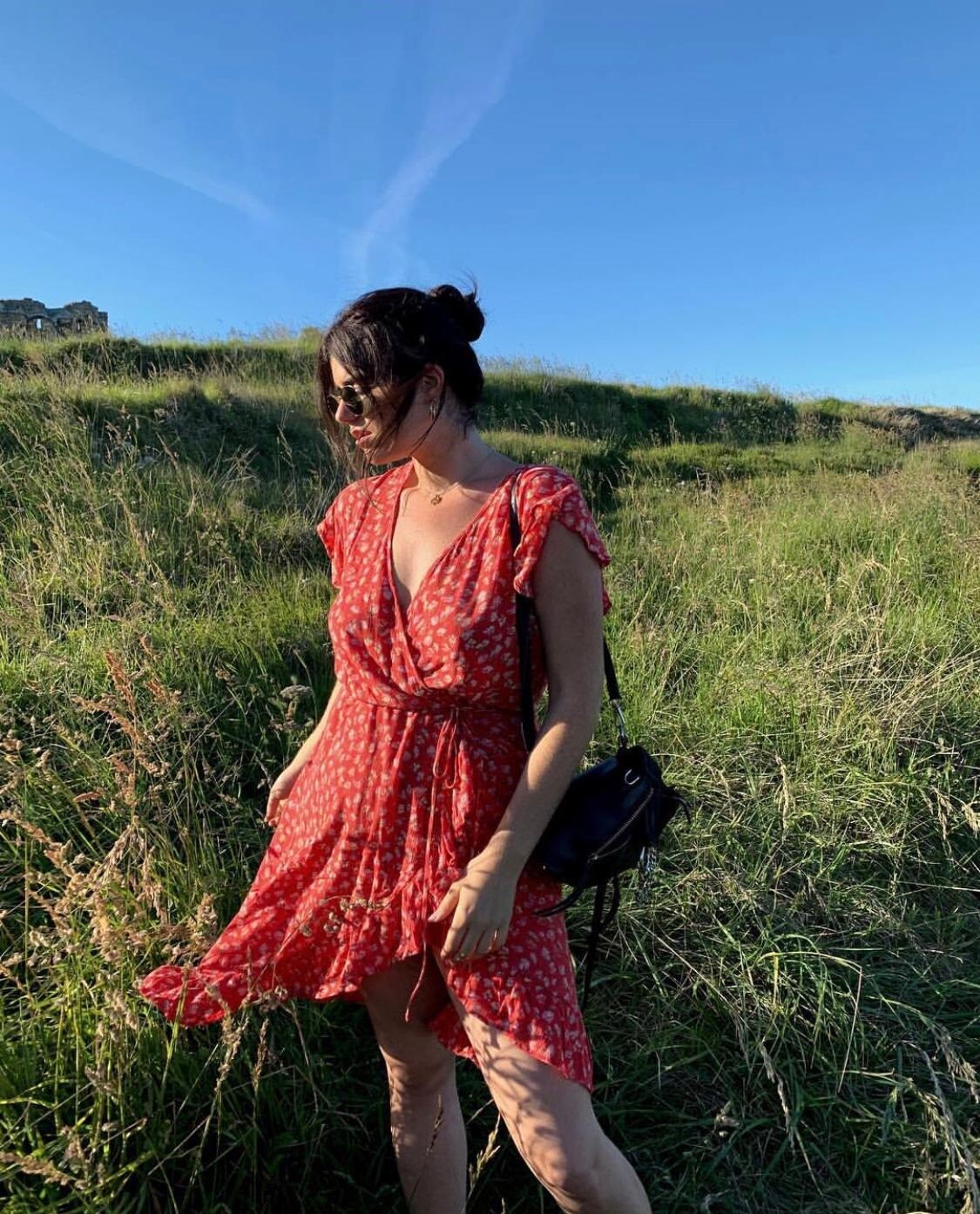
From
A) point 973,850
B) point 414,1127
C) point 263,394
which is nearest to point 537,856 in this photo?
point 414,1127

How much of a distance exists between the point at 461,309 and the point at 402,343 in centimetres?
21

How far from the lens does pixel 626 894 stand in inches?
111

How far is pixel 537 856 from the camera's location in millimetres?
1386

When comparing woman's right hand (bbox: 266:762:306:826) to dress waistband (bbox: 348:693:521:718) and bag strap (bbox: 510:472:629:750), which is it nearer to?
dress waistband (bbox: 348:693:521:718)

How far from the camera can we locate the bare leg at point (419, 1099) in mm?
1524

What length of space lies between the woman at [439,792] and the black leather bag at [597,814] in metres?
0.03

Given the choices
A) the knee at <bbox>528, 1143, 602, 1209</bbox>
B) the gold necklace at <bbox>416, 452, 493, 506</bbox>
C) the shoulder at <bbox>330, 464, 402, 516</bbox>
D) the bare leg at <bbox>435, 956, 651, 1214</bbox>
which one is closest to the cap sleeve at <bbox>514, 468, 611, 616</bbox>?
the gold necklace at <bbox>416, 452, 493, 506</bbox>

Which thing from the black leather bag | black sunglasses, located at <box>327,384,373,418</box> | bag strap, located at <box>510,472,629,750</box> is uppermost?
black sunglasses, located at <box>327,384,373,418</box>

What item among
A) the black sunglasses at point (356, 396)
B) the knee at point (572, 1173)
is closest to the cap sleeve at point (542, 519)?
the black sunglasses at point (356, 396)

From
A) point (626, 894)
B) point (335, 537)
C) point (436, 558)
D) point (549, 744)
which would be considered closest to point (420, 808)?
point (549, 744)

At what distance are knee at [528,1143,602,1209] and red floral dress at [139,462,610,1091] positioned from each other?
0.11 m

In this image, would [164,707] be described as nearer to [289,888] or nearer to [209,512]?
[289,888]

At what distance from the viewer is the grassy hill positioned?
1.78 metres

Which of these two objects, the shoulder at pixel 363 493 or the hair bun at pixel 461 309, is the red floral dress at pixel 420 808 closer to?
the shoulder at pixel 363 493
